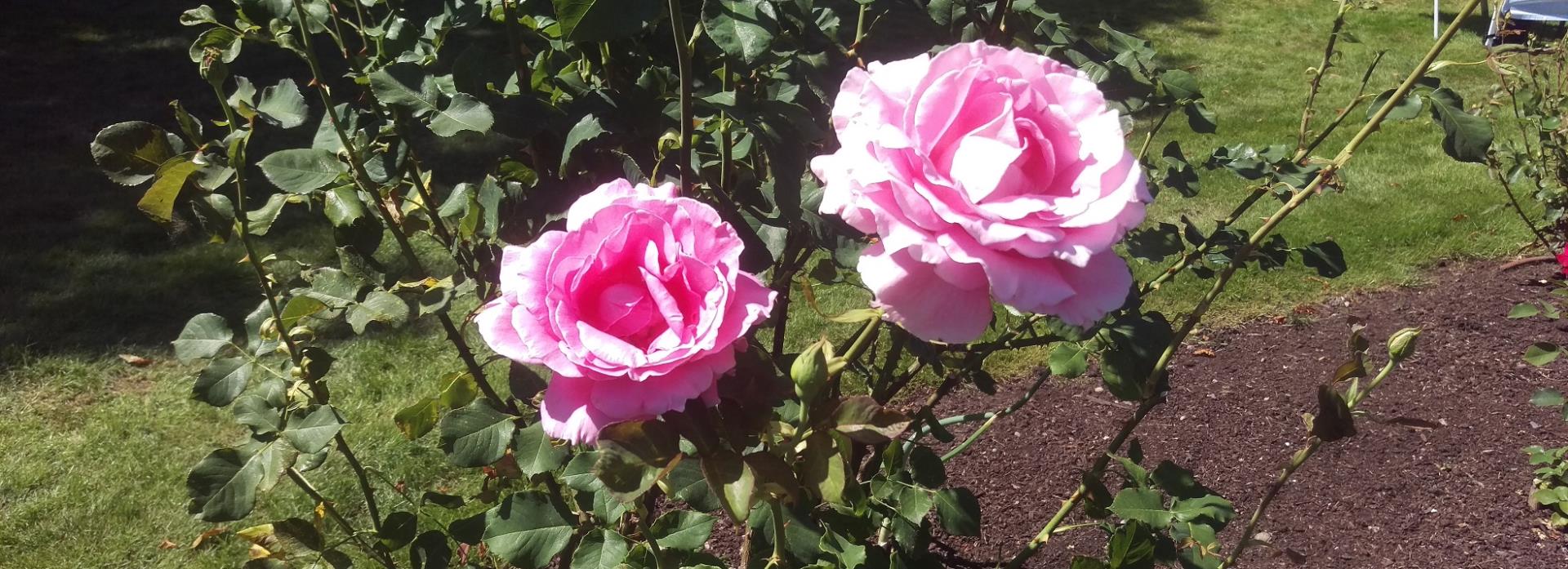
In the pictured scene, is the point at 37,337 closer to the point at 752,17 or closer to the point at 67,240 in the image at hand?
the point at 67,240

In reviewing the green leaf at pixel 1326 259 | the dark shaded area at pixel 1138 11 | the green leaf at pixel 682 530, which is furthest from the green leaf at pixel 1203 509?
the dark shaded area at pixel 1138 11

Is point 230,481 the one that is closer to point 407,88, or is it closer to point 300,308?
point 300,308

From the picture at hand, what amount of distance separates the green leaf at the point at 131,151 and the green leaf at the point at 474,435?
33 cm

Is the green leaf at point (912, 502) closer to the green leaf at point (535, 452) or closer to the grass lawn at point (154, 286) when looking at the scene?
the green leaf at point (535, 452)

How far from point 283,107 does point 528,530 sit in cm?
49

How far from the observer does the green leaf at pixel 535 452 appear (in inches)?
38.3

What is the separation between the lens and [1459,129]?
1059 millimetres

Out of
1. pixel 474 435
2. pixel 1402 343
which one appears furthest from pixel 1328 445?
pixel 474 435

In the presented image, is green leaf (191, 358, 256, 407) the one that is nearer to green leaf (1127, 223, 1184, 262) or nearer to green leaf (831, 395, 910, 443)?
green leaf (831, 395, 910, 443)

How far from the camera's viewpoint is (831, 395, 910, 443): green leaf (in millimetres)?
734

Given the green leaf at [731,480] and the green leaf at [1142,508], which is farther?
the green leaf at [1142,508]

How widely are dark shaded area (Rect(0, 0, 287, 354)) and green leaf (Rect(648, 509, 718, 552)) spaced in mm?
1585

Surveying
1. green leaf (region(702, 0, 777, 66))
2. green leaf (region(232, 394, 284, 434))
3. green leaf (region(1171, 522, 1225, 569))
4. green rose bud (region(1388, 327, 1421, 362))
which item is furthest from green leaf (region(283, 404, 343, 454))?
green rose bud (region(1388, 327, 1421, 362))

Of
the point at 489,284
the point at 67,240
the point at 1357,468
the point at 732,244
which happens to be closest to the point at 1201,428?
the point at 1357,468
